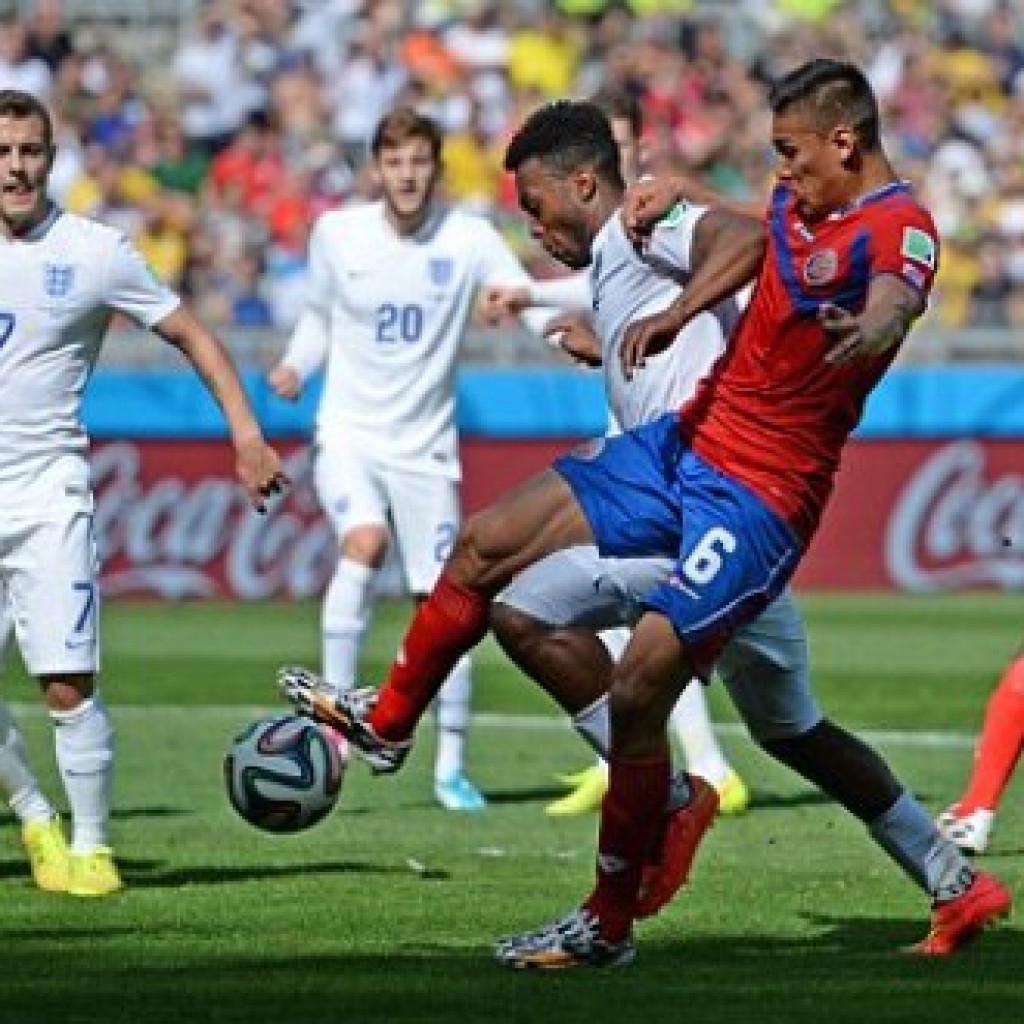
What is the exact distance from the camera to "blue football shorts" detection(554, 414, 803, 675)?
26.0 feet

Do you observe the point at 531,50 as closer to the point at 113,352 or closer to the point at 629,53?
the point at 629,53

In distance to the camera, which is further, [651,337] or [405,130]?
[405,130]

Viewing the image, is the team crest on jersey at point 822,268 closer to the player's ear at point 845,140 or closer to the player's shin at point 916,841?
the player's ear at point 845,140

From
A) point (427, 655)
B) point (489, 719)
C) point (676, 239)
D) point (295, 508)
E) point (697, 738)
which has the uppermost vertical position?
point (676, 239)

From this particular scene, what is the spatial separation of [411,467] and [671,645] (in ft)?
18.1

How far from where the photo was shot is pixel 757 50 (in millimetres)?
28859

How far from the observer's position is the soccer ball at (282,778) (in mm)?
8688

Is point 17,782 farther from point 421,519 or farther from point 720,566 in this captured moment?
point 421,519

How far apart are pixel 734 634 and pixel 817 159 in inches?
48.9

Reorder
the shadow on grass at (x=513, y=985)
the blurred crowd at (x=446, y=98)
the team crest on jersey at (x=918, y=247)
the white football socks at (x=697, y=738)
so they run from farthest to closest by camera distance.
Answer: the blurred crowd at (x=446, y=98), the white football socks at (x=697, y=738), the team crest on jersey at (x=918, y=247), the shadow on grass at (x=513, y=985)

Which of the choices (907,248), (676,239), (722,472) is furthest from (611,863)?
(907,248)

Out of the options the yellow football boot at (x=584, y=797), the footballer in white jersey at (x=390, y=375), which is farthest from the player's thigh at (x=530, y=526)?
the footballer in white jersey at (x=390, y=375)

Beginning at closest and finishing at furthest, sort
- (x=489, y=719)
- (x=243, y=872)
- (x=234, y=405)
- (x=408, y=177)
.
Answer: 1. (x=234, y=405)
2. (x=243, y=872)
3. (x=408, y=177)
4. (x=489, y=719)

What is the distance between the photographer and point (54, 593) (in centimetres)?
977
